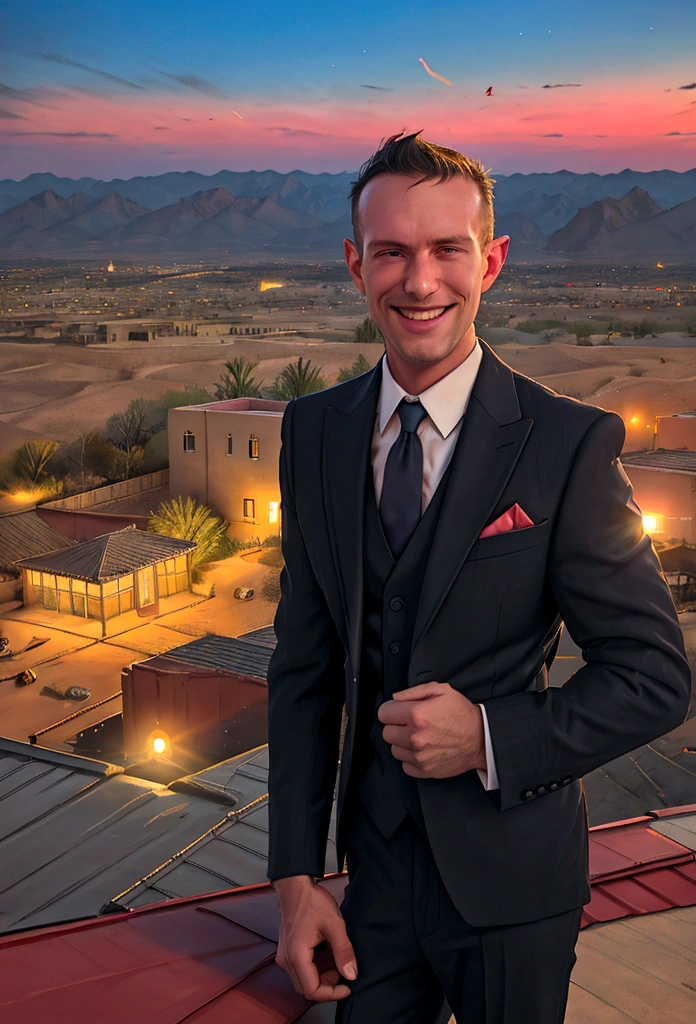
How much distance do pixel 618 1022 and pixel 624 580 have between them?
45.0 inches

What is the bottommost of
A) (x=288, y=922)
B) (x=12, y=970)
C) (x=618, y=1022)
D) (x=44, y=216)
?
(x=618, y=1022)

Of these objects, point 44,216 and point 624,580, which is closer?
point 624,580

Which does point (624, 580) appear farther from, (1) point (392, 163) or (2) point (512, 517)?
(1) point (392, 163)

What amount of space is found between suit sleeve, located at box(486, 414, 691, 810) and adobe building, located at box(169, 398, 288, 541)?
17.5 metres

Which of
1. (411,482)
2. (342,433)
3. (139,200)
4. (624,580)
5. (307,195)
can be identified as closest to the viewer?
(624,580)

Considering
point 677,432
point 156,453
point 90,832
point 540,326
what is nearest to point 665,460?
point 677,432

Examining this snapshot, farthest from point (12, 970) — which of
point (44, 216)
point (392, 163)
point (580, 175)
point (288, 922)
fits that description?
point (580, 175)

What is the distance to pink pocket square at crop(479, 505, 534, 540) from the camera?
1275 millimetres

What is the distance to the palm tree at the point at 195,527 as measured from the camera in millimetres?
18297

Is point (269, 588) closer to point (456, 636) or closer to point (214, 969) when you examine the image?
point (214, 969)

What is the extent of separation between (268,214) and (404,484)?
3239 cm

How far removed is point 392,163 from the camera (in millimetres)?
1305

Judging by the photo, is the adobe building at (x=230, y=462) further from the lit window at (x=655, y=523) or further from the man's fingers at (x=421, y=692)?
the man's fingers at (x=421, y=692)

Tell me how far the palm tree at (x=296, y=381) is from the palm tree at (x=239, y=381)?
570mm
